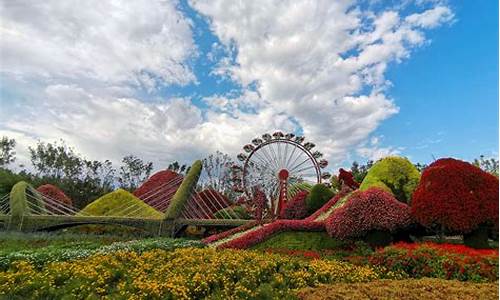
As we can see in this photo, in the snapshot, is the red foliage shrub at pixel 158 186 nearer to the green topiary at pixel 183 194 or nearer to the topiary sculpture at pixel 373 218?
the green topiary at pixel 183 194

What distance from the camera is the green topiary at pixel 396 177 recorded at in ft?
50.8

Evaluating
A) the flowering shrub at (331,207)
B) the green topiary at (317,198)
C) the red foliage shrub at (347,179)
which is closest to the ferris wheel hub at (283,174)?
the red foliage shrub at (347,179)

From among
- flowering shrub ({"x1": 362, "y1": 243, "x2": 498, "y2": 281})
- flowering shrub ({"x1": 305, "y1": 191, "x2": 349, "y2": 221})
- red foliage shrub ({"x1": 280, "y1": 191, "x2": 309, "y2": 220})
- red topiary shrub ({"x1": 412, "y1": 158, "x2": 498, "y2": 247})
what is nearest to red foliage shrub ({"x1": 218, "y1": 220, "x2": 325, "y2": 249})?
flowering shrub ({"x1": 305, "y1": 191, "x2": 349, "y2": 221})

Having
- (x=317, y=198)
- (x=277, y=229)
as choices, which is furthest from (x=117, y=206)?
(x=277, y=229)

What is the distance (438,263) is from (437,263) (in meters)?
0.02

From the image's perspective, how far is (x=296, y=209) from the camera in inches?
709

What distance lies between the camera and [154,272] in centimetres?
725

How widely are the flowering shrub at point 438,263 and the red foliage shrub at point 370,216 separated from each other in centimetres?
238

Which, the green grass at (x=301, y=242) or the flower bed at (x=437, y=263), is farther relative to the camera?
the green grass at (x=301, y=242)

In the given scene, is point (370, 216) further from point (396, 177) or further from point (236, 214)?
point (236, 214)

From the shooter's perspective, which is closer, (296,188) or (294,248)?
(294,248)

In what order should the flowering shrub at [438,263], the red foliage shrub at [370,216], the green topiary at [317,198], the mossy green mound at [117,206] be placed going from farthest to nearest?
the mossy green mound at [117,206], the green topiary at [317,198], the red foliage shrub at [370,216], the flowering shrub at [438,263]

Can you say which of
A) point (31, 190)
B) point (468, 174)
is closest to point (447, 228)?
point (468, 174)

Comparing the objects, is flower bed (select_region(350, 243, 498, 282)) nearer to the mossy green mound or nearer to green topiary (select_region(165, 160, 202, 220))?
green topiary (select_region(165, 160, 202, 220))
